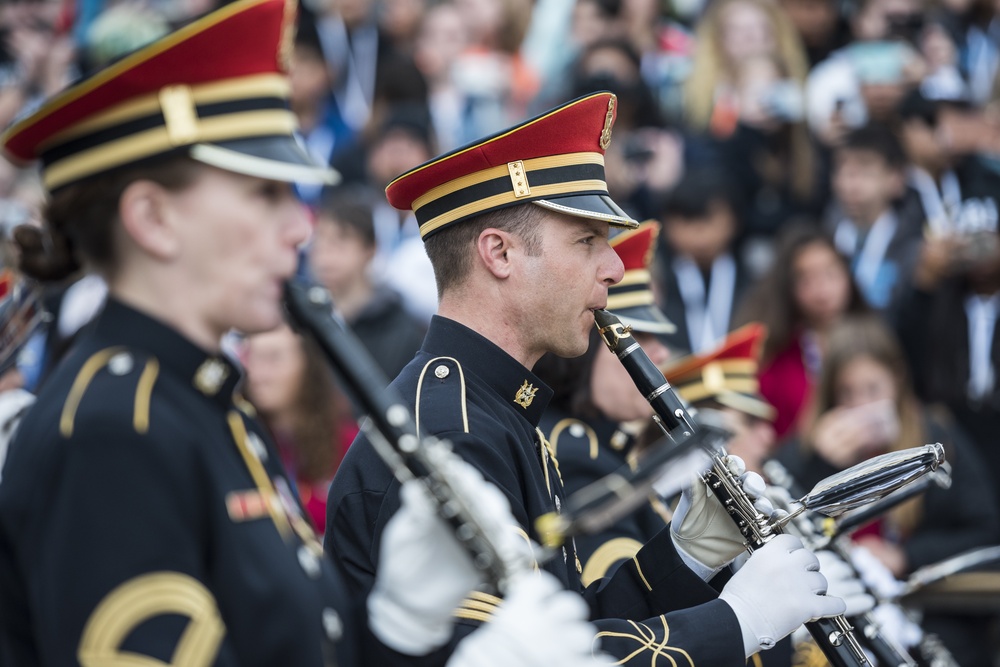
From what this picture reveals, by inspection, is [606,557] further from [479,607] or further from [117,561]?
[117,561]

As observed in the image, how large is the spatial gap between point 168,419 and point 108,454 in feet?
0.40

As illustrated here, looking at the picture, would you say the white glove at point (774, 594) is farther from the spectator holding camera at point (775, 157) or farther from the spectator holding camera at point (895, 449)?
the spectator holding camera at point (775, 157)

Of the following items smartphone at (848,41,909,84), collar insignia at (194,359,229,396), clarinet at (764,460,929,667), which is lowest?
clarinet at (764,460,929,667)

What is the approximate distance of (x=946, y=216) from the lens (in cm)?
852

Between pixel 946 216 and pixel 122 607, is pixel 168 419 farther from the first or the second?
pixel 946 216

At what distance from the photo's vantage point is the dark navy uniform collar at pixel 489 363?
3.49 m

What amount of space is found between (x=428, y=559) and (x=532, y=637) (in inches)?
9.1

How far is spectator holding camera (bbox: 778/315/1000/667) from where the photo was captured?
22.1ft

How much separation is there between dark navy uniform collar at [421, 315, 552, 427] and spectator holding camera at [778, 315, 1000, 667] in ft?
11.5

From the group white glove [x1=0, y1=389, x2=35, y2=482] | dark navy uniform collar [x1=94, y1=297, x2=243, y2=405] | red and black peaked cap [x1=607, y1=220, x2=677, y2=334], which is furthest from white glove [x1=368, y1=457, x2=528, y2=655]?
red and black peaked cap [x1=607, y1=220, x2=677, y2=334]

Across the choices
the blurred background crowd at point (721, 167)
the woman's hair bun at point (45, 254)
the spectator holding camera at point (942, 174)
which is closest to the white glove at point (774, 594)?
the woman's hair bun at point (45, 254)

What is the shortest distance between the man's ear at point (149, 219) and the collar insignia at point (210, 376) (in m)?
0.21

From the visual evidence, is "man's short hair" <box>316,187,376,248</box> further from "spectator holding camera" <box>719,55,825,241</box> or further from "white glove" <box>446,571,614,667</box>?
"white glove" <box>446,571,614,667</box>

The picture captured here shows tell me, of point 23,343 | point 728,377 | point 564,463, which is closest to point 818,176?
point 728,377
